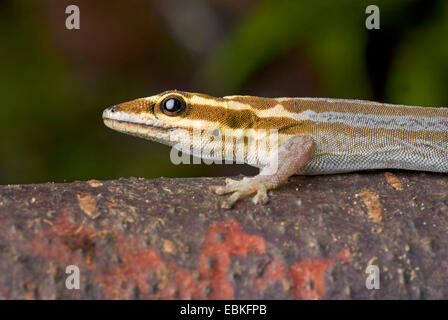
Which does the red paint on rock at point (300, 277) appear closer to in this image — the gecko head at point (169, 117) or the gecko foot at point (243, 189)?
the gecko foot at point (243, 189)

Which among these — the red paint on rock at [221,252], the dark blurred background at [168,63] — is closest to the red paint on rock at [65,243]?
the red paint on rock at [221,252]

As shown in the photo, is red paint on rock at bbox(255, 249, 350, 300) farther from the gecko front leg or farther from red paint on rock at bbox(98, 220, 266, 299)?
the gecko front leg

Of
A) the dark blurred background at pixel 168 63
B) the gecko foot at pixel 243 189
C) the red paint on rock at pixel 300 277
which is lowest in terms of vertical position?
the red paint on rock at pixel 300 277

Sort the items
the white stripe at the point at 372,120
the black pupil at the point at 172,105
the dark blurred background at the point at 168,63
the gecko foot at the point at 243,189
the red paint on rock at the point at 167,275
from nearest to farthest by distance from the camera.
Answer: the red paint on rock at the point at 167,275 < the gecko foot at the point at 243,189 < the black pupil at the point at 172,105 < the white stripe at the point at 372,120 < the dark blurred background at the point at 168,63

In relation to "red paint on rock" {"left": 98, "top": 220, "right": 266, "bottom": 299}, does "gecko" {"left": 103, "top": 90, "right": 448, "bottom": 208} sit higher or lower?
higher

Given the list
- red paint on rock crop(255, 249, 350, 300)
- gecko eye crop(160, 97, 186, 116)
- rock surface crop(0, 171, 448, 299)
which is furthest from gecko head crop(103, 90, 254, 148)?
red paint on rock crop(255, 249, 350, 300)

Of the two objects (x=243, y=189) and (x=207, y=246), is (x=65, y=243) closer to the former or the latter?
(x=207, y=246)

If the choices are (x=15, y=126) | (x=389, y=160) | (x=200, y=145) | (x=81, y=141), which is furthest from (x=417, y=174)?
(x=15, y=126)

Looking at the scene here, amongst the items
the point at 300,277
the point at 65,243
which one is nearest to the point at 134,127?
the point at 65,243
